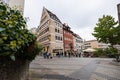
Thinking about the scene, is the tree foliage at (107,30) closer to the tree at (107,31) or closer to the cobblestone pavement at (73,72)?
the tree at (107,31)

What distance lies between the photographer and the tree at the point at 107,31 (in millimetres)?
23403

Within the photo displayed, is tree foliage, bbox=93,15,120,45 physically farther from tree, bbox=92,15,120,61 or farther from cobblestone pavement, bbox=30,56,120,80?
cobblestone pavement, bbox=30,56,120,80

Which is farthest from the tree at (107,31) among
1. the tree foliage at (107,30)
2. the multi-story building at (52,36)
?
the multi-story building at (52,36)

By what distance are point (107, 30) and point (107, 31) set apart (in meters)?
0.18

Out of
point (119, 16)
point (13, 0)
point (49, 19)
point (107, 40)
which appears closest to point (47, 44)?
point (49, 19)

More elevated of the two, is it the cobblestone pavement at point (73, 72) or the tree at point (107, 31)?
the tree at point (107, 31)

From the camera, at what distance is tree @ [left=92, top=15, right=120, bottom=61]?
23403mm

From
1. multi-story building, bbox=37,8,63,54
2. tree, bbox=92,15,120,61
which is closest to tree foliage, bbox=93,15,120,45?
tree, bbox=92,15,120,61

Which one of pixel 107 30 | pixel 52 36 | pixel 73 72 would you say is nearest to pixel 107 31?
pixel 107 30

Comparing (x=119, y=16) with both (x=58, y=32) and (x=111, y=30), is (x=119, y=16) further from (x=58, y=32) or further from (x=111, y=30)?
(x=58, y=32)

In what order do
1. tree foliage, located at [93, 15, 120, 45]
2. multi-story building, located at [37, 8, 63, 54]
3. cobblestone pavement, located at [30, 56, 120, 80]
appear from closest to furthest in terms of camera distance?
1. cobblestone pavement, located at [30, 56, 120, 80]
2. tree foliage, located at [93, 15, 120, 45]
3. multi-story building, located at [37, 8, 63, 54]

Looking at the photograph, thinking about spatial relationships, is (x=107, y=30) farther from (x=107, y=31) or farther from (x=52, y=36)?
(x=52, y=36)

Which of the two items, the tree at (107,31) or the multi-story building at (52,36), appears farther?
the multi-story building at (52,36)

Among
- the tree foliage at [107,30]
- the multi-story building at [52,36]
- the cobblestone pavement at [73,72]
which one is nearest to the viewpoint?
the cobblestone pavement at [73,72]
